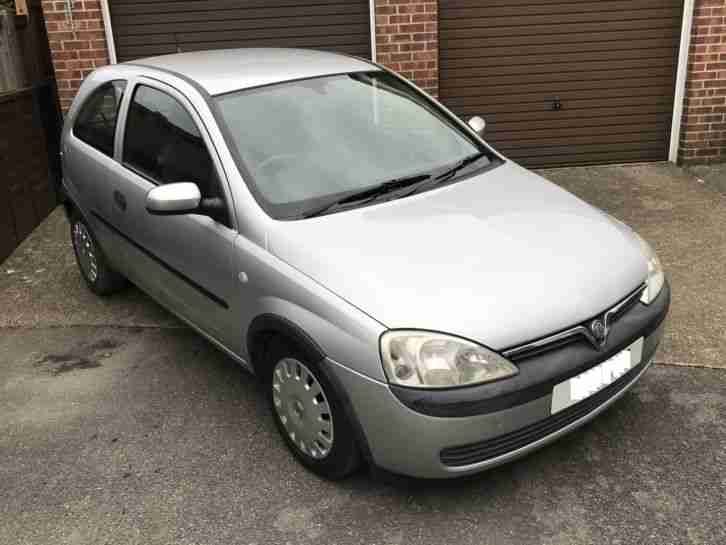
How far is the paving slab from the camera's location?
3004mm

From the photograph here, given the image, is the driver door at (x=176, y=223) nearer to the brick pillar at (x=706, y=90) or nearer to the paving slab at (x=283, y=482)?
the paving slab at (x=283, y=482)

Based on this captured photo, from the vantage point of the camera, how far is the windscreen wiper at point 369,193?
3465mm

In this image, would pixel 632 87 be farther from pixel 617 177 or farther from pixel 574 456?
pixel 574 456

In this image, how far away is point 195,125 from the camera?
3.79 metres

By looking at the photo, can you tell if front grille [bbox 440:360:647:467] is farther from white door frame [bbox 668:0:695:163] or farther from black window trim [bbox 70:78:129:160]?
white door frame [bbox 668:0:695:163]

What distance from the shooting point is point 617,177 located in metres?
7.54

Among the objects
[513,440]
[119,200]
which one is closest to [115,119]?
[119,200]

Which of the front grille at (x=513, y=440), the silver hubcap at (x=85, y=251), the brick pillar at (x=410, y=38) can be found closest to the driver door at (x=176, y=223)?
the silver hubcap at (x=85, y=251)

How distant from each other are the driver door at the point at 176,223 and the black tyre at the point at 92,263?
0.65 m

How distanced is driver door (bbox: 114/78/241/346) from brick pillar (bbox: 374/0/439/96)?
11.5ft

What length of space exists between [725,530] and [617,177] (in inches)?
203

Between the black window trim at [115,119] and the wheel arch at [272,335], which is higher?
the black window trim at [115,119]

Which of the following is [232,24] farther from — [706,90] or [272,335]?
[272,335]

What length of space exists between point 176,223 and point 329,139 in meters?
0.90
